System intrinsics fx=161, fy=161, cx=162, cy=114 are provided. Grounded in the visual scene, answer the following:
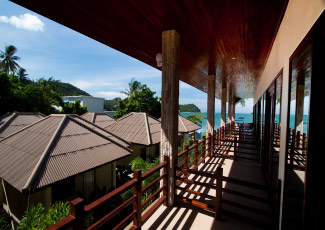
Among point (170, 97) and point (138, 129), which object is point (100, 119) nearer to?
point (138, 129)

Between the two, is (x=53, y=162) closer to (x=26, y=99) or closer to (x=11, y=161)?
Result: (x=11, y=161)

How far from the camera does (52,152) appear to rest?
4.68m

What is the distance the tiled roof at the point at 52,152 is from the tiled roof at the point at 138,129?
3.56m

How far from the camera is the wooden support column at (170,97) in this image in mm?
3482

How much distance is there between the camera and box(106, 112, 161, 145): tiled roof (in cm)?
1018

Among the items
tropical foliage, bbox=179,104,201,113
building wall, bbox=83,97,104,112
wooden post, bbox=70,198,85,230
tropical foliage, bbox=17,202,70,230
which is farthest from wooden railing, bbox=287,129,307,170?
tropical foliage, bbox=179,104,201,113

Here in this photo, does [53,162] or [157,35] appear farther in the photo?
[53,162]

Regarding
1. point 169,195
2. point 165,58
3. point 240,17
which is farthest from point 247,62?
point 169,195

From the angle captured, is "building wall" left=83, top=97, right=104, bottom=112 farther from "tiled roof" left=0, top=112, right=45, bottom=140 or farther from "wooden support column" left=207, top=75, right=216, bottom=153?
"wooden support column" left=207, top=75, right=216, bottom=153

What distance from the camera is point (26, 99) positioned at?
61.3ft

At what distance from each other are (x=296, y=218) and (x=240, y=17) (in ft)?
9.89

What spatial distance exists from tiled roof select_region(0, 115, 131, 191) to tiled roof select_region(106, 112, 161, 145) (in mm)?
3561

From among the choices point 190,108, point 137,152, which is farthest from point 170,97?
point 190,108

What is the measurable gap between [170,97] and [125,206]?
7.35 feet
